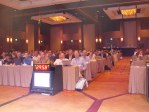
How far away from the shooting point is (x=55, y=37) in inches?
1005

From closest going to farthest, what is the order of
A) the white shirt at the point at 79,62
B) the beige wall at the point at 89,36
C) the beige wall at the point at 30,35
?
the white shirt at the point at 79,62 < the beige wall at the point at 30,35 < the beige wall at the point at 89,36

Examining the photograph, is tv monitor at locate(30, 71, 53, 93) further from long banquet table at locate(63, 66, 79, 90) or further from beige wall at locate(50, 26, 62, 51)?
beige wall at locate(50, 26, 62, 51)

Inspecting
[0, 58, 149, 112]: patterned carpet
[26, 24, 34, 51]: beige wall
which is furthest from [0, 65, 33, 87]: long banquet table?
[26, 24, 34, 51]: beige wall

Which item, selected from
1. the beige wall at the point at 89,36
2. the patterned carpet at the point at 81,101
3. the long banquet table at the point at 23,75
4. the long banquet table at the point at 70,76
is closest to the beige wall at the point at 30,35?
the beige wall at the point at 89,36

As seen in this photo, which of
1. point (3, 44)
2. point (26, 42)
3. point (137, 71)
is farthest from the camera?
point (26, 42)

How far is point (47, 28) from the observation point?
25.0 metres

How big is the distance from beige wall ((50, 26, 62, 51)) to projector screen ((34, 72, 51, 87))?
1812cm

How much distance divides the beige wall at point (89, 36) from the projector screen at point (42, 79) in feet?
52.7

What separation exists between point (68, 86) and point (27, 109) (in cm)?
236

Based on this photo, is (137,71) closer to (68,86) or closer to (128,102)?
(128,102)

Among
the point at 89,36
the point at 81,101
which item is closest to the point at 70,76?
the point at 81,101

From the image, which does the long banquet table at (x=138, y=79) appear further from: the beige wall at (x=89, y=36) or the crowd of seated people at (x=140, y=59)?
the beige wall at (x=89, y=36)

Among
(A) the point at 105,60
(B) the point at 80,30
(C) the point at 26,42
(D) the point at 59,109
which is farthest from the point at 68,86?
(B) the point at 80,30

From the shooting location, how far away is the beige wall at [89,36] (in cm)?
2286
